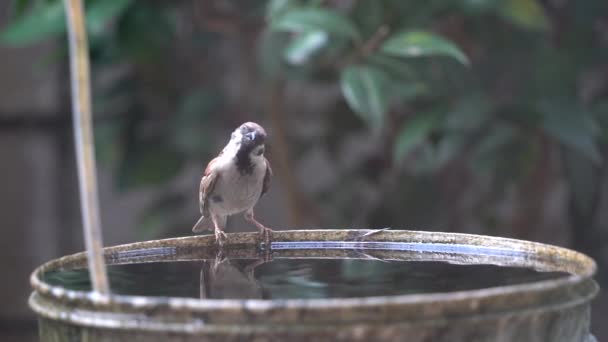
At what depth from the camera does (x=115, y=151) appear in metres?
3.32

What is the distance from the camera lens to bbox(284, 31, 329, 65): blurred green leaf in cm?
242

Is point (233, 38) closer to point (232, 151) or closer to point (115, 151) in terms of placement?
point (115, 151)

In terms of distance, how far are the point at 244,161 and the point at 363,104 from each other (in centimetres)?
68

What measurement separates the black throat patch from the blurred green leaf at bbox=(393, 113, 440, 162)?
0.90 metres

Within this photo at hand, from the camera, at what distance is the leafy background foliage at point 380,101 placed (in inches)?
97.6

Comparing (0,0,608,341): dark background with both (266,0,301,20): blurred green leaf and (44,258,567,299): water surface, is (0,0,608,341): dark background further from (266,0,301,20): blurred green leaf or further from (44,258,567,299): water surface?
(44,258,567,299): water surface

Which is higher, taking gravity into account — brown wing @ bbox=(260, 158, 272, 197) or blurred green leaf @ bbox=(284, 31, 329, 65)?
blurred green leaf @ bbox=(284, 31, 329, 65)

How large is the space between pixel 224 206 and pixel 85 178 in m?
0.90

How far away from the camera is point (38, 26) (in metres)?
2.60

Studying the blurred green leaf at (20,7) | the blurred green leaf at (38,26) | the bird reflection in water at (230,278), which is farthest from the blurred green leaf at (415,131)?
the bird reflection in water at (230,278)

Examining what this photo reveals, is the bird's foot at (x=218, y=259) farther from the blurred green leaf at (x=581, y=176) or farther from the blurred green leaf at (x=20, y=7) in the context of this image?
the blurred green leaf at (x=581, y=176)

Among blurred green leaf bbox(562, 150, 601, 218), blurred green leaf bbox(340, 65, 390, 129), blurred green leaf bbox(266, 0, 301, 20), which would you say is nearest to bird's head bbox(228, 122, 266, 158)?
blurred green leaf bbox(340, 65, 390, 129)

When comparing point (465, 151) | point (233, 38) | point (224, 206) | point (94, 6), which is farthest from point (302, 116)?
point (224, 206)

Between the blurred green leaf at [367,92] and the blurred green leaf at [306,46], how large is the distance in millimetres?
130
